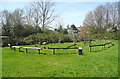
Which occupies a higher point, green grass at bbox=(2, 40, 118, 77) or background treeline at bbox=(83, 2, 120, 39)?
background treeline at bbox=(83, 2, 120, 39)

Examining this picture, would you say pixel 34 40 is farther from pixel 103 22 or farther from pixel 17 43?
pixel 103 22

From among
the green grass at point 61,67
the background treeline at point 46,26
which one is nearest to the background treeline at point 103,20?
the background treeline at point 46,26

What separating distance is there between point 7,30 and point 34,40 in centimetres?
731

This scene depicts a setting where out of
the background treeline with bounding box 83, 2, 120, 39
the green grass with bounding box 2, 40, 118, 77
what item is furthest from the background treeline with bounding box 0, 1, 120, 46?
the green grass with bounding box 2, 40, 118, 77

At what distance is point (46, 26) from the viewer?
92.1 feet

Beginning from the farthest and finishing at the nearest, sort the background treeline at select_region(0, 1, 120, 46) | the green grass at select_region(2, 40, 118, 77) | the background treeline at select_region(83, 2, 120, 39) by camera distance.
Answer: the background treeline at select_region(83, 2, 120, 39)
the background treeline at select_region(0, 1, 120, 46)
the green grass at select_region(2, 40, 118, 77)

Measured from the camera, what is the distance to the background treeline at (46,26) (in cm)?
2127

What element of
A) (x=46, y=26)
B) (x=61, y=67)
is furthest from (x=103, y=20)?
(x=61, y=67)

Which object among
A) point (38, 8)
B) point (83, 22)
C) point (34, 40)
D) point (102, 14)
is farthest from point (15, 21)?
point (102, 14)

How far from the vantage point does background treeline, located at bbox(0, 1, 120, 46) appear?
69.8 ft

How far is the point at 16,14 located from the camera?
25922mm

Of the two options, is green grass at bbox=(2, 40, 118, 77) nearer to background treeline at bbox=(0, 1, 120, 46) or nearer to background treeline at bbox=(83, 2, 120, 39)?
background treeline at bbox=(0, 1, 120, 46)

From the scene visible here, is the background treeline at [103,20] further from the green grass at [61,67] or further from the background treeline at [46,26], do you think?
the green grass at [61,67]

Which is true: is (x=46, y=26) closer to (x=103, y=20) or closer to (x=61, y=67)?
(x=103, y=20)
